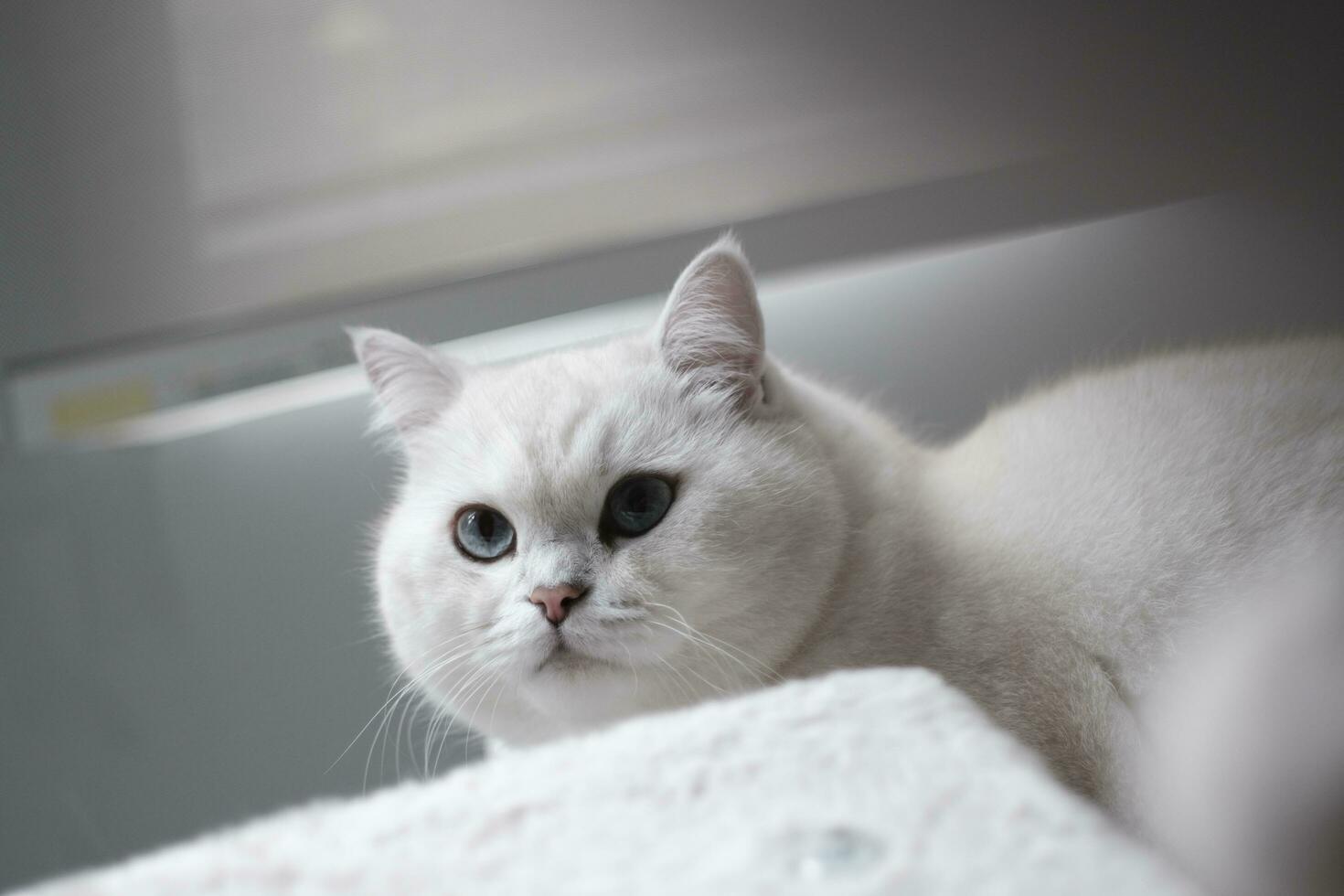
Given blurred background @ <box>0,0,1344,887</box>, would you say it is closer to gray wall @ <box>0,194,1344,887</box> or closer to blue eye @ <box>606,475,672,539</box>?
gray wall @ <box>0,194,1344,887</box>

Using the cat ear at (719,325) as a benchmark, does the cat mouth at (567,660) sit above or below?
below

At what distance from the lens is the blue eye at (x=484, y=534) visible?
81cm

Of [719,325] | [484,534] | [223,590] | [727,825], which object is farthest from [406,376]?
[727,825]

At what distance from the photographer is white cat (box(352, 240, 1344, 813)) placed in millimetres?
716

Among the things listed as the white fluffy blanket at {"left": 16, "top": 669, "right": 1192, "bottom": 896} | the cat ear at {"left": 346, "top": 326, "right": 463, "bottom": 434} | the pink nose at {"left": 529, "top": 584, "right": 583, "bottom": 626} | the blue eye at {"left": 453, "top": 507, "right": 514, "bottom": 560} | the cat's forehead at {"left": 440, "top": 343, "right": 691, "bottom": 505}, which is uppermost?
the cat ear at {"left": 346, "top": 326, "right": 463, "bottom": 434}

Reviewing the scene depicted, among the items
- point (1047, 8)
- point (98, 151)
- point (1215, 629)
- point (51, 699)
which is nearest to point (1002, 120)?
point (1047, 8)

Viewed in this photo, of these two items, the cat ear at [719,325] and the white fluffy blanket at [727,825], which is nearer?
the white fluffy blanket at [727,825]

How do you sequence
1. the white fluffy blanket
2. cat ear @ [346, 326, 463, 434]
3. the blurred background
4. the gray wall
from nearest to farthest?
the white fluffy blanket → cat ear @ [346, 326, 463, 434] → the blurred background → the gray wall

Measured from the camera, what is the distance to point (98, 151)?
121cm

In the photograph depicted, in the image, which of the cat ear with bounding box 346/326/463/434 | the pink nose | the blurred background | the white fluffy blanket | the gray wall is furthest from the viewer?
the gray wall

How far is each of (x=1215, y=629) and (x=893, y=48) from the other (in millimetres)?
694

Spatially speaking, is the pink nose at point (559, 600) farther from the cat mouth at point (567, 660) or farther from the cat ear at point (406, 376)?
the cat ear at point (406, 376)

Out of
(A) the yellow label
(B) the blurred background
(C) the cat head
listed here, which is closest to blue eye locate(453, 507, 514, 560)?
(C) the cat head

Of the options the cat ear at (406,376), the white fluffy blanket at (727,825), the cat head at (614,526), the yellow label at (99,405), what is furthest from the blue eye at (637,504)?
the yellow label at (99,405)
